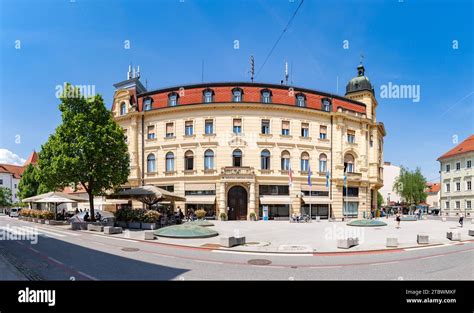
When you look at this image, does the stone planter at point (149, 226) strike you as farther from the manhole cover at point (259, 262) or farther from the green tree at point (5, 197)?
the green tree at point (5, 197)

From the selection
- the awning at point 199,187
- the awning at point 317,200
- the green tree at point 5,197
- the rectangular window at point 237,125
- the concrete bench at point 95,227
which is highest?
the rectangular window at point 237,125

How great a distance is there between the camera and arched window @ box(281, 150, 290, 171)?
36250 millimetres

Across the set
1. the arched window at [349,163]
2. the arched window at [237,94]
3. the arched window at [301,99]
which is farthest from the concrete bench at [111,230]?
the arched window at [349,163]

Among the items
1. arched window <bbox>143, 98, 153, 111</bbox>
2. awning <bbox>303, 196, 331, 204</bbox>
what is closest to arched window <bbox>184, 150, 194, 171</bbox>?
arched window <bbox>143, 98, 153, 111</bbox>

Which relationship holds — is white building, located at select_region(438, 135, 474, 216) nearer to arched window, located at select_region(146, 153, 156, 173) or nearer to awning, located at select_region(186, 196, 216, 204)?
awning, located at select_region(186, 196, 216, 204)

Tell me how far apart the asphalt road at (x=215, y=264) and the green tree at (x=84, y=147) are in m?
9.61

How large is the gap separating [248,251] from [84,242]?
9633mm

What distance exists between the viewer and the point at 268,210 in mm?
35250

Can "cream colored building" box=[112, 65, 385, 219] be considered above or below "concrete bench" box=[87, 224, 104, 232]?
above

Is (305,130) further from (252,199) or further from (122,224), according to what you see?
(122,224)

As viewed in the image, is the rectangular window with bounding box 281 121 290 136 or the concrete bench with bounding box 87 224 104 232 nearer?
the concrete bench with bounding box 87 224 104 232

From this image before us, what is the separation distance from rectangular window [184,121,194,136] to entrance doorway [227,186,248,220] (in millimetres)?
9552

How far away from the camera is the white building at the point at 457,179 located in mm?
51875
